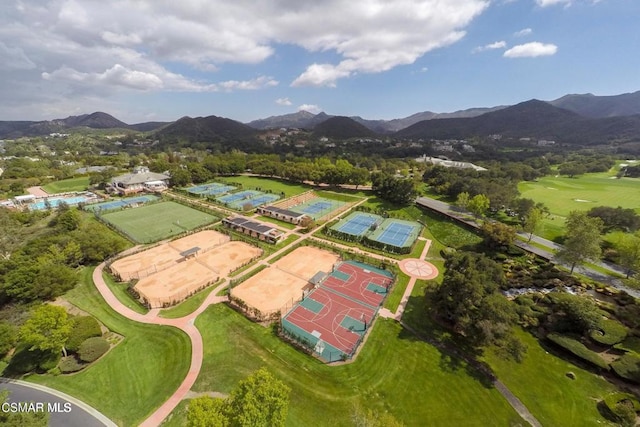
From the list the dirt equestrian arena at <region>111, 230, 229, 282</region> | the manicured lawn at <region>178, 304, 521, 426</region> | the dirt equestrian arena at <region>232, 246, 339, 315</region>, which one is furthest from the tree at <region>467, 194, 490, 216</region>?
the dirt equestrian arena at <region>111, 230, 229, 282</region>

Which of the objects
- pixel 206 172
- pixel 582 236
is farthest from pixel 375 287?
pixel 206 172

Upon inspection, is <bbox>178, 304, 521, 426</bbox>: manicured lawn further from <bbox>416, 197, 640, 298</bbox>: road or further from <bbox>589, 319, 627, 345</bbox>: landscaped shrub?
<bbox>416, 197, 640, 298</bbox>: road

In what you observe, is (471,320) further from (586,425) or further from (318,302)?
(318,302)

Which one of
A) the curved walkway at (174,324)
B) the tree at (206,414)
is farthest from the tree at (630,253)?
the curved walkway at (174,324)

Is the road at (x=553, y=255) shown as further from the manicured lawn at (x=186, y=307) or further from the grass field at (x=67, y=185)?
the grass field at (x=67, y=185)

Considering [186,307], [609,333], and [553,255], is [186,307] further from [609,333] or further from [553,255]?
[553,255]

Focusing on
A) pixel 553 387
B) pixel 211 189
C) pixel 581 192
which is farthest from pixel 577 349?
pixel 211 189

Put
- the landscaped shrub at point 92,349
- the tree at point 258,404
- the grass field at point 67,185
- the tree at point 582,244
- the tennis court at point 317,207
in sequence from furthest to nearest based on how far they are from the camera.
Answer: the grass field at point 67,185
the tennis court at point 317,207
the tree at point 582,244
the landscaped shrub at point 92,349
the tree at point 258,404
